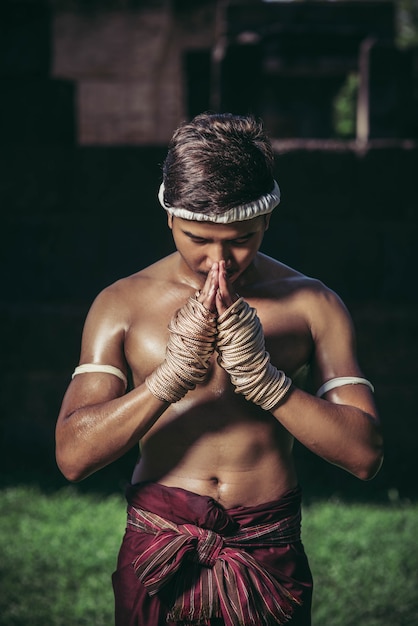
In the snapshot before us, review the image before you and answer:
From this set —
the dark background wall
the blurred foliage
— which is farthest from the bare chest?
the blurred foliage

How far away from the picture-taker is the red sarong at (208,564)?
2.81 meters

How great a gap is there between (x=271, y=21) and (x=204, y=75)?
6.94 metres

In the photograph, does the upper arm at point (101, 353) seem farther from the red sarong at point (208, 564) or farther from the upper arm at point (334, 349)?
the upper arm at point (334, 349)

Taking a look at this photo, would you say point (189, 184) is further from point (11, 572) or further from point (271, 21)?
point (271, 21)

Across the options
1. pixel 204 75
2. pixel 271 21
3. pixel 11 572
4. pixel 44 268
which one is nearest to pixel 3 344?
pixel 44 268

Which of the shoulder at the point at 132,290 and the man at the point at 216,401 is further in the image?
the shoulder at the point at 132,290

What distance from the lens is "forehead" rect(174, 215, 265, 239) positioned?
8.77 feet

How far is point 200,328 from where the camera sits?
259 centimetres

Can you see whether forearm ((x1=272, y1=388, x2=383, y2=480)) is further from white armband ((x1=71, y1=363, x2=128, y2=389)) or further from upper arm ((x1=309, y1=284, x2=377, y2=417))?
white armband ((x1=71, y1=363, x2=128, y2=389))

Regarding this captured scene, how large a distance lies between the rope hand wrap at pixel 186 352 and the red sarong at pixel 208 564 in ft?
1.54

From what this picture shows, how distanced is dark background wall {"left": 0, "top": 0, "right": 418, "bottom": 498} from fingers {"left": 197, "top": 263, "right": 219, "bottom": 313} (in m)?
3.93

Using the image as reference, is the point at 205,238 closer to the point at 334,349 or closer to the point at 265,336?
the point at 265,336

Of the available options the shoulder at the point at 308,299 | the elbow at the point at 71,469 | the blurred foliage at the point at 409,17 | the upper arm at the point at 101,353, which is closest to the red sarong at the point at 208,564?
the elbow at the point at 71,469

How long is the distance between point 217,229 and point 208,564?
1.07m
